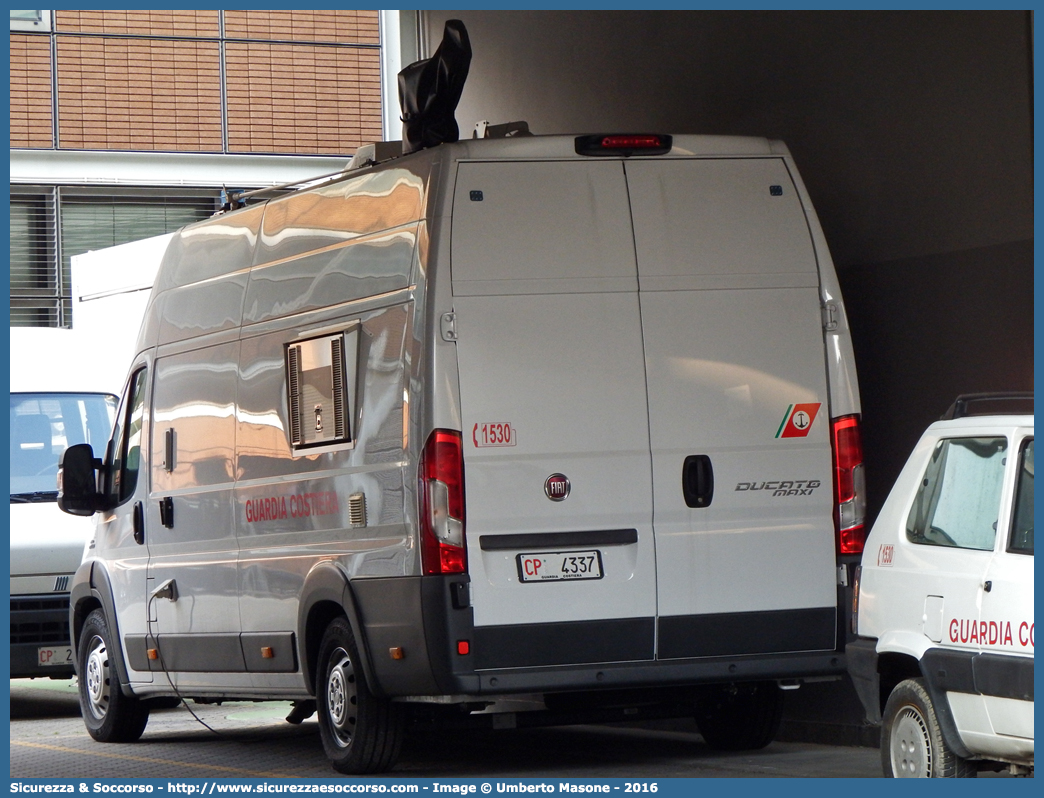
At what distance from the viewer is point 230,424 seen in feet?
33.6

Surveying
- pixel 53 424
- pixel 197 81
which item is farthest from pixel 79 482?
pixel 197 81

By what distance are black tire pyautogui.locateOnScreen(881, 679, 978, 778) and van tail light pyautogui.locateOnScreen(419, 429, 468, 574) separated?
2004 millimetres

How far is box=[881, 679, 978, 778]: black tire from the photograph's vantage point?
7371 mm

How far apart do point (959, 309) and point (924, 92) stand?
46.6 inches

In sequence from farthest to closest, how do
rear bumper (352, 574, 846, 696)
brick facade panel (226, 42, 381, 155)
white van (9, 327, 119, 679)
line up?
brick facade panel (226, 42, 381, 155) < white van (9, 327, 119, 679) < rear bumper (352, 574, 846, 696)

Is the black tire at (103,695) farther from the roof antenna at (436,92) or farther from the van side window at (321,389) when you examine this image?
the roof antenna at (436,92)

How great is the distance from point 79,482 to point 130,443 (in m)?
0.40

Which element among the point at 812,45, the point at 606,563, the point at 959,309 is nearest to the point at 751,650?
the point at 606,563

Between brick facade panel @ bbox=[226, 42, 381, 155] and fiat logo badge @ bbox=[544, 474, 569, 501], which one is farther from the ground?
brick facade panel @ bbox=[226, 42, 381, 155]

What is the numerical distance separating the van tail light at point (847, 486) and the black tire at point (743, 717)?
101cm

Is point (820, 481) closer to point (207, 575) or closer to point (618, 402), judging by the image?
point (618, 402)

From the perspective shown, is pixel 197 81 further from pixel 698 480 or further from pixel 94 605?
pixel 698 480

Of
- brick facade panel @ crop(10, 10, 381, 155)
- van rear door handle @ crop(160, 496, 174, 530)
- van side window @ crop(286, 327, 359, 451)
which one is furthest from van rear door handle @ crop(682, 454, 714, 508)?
brick facade panel @ crop(10, 10, 381, 155)

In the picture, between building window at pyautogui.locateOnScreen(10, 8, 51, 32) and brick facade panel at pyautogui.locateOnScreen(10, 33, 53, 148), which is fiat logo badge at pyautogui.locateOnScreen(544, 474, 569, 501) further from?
building window at pyautogui.locateOnScreen(10, 8, 51, 32)
